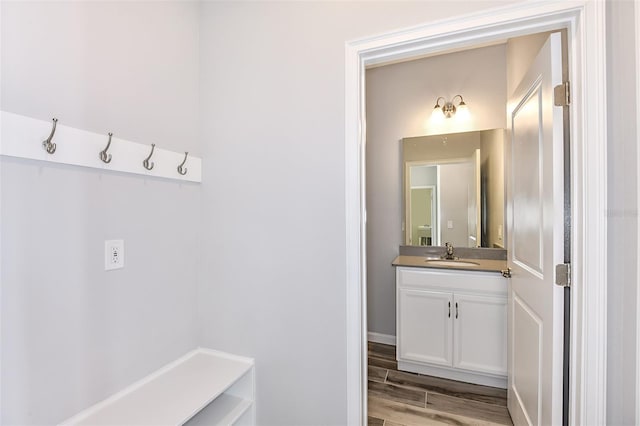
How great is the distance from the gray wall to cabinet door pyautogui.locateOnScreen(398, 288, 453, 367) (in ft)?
4.35

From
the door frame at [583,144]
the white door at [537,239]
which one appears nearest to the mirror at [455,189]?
the white door at [537,239]

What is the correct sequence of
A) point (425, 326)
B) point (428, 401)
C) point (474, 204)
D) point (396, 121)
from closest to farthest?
point (428, 401) → point (425, 326) → point (474, 204) → point (396, 121)

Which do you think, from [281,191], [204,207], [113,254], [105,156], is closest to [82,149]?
[105,156]

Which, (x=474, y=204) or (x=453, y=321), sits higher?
(x=474, y=204)

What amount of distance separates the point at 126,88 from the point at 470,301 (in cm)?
252

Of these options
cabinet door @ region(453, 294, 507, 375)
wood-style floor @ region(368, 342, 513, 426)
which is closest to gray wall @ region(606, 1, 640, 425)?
wood-style floor @ region(368, 342, 513, 426)

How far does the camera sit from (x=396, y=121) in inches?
115

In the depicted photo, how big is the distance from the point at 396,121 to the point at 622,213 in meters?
2.24

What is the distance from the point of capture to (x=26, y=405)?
36.3 inches

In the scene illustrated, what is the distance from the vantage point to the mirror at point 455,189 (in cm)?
254

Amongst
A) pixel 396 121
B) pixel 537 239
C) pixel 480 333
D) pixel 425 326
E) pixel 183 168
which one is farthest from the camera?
pixel 396 121

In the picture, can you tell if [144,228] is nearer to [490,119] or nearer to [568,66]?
[568,66]

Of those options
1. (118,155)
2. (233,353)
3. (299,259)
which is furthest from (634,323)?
(118,155)

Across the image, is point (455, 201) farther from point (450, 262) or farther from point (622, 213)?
point (622, 213)
